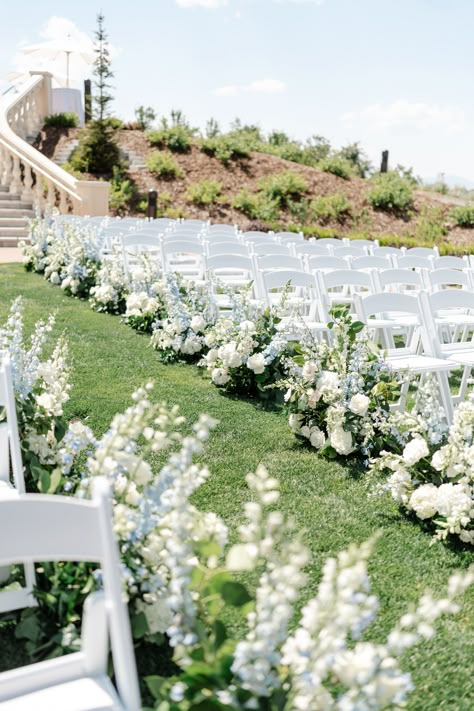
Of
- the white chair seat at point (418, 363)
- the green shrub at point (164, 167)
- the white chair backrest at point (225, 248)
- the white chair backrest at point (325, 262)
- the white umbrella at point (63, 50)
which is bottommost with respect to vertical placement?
the white chair seat at point (418, 363)

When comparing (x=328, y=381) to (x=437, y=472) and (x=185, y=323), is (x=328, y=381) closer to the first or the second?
(x=437, y=472)

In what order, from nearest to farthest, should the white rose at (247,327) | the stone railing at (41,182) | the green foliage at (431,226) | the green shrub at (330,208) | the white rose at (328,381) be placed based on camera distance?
1. the white rose at (328,381)
2. the white rose at (247,327)
3. the stone railing at (41,182)
4. the green foliage at (431,226)
5. the green shrub at (330,208)

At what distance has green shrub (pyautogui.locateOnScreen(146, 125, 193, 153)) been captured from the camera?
2280 centimetres

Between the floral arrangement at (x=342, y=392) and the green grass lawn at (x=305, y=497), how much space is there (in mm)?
157

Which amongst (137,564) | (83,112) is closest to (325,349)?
(137,564)

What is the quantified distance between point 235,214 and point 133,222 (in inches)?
352

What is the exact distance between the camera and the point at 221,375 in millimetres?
5641

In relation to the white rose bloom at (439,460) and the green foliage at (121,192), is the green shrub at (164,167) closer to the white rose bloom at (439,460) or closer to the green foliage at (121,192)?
the green foliage at (121,192)

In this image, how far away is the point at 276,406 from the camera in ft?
17.9

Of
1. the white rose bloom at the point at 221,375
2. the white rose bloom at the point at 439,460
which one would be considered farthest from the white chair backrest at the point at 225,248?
the white rose bloom at the point at 439,460

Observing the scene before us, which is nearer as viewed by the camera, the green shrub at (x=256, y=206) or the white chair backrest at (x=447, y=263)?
the white chair backrest at (x=447, y=263)

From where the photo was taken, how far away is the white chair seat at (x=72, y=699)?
5.81 ft

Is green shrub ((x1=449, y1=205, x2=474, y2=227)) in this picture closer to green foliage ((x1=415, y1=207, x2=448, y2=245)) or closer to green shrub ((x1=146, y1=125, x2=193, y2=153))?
green foliage ((x1=415, y1=207, x2=448, y2=245))

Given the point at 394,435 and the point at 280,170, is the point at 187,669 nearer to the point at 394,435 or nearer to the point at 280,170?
the point at 394,435
